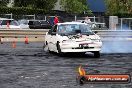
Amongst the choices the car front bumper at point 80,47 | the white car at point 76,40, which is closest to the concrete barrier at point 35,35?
the white car at point 76,40

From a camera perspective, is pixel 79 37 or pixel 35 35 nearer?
pixel 79 37

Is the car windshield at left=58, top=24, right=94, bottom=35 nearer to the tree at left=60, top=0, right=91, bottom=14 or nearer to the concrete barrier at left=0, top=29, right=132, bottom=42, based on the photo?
→ the concrete barrier at left=0, top=29, right=132, bottom=42

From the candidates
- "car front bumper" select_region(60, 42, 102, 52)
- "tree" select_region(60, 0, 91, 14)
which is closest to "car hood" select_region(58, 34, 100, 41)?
"car front bumper" select_region(60, 42, 102, 52)

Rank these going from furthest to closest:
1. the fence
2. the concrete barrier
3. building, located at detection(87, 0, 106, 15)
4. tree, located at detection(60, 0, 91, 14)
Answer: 1. building, located at detection(87, 0, 106, 15)
2. tree, located at detection(60, 0, 91, 14)
3. the fence
4. the concrete barrier

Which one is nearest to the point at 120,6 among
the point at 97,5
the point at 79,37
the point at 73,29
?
the point at 97,5

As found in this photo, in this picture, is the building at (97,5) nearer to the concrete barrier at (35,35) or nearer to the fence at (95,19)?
the fence at (95,19)

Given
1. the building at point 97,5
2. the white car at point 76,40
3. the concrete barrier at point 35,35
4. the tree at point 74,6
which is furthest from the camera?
the building at point 97,5

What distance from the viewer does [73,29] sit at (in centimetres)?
2002

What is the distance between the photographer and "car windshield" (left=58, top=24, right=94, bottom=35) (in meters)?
19.7

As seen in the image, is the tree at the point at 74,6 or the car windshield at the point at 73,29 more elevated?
the tree at the point at 74,6

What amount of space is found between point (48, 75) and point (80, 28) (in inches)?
293

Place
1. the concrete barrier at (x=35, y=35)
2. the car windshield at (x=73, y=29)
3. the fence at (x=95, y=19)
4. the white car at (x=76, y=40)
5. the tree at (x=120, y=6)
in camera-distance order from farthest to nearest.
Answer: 1. the tree at (x=120, y=6)
2. the fence at (x=95, y=19)
3. the concrete barrier at (x=35, y=35)
4. the car windshield at (x=73, y=29)
5. the white car at (x=76, y=40)

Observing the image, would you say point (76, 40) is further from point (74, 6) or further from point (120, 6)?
point (74, 6)

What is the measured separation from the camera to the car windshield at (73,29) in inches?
776
